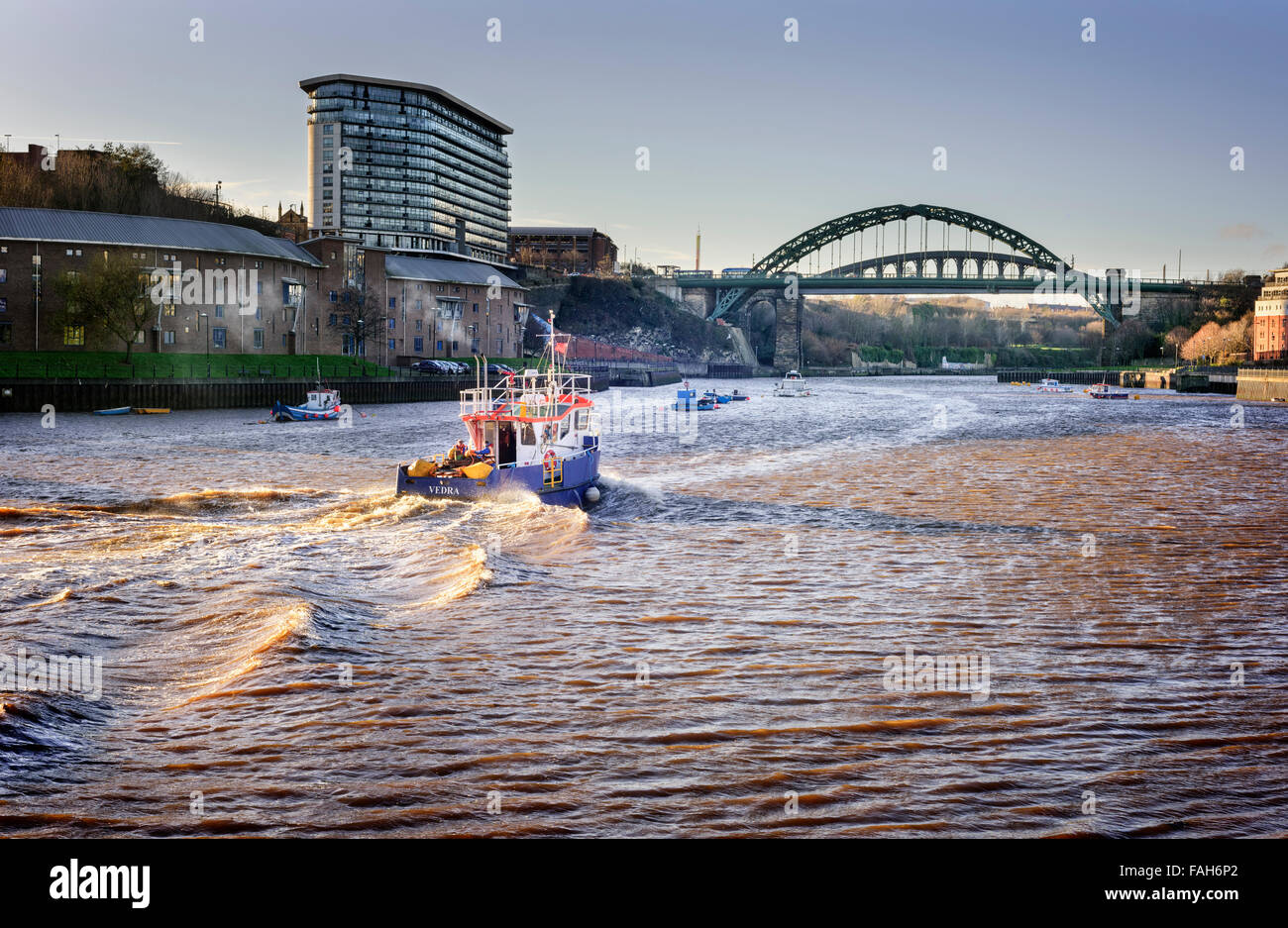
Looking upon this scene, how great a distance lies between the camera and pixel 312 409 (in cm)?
6153

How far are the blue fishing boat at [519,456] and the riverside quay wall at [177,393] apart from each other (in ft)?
135

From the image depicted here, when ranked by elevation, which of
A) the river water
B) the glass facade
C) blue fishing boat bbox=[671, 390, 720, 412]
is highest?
the glass facade

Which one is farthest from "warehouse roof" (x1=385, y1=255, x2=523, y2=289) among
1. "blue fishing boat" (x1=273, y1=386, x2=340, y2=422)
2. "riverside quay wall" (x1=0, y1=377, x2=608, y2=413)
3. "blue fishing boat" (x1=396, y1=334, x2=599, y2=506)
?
"blue fishing boat" (x1=396, y1=334, x2=599, y2=506)

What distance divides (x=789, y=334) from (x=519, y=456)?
162 metres

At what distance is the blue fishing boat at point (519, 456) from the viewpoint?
26.8 meters

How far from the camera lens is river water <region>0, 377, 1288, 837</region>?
8.56 metres

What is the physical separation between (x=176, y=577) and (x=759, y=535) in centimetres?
1175

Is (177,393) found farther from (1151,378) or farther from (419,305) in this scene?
(1151,378)

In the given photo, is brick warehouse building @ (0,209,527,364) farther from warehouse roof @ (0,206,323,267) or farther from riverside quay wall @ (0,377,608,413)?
riverside quay wall @ (0,377,608,413)

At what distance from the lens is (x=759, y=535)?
901 inches

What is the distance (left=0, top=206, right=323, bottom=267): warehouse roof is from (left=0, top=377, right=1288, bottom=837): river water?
188 feet

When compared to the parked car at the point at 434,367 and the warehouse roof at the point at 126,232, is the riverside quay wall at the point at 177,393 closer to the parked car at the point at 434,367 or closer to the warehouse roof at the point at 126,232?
the parked car at the point at 434,367
